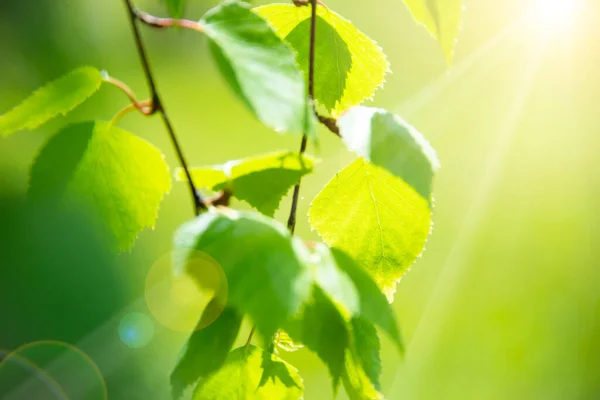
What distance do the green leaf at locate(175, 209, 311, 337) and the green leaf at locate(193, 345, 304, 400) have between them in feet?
0.34

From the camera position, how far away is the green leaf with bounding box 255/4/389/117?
396mm

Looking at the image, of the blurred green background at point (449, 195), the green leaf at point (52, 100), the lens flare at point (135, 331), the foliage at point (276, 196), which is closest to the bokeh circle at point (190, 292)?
the foliage at point (276, 196)

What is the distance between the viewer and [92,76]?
1.05 feet

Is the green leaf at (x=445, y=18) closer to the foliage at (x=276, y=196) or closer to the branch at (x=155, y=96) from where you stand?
the foliage at (x=276, y=196)

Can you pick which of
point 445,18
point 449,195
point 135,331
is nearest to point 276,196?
point 445,18

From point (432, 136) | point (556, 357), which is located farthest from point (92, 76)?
point (556, 357)

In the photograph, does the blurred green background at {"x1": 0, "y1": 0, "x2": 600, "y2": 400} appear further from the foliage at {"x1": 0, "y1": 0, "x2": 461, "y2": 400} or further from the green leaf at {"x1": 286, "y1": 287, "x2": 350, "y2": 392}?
the green leaf at {"x1": 286, "y1": 287, "x2": 350, "y2": 392}

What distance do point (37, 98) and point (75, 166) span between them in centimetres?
4

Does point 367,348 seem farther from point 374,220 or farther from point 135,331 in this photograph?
point 135,331

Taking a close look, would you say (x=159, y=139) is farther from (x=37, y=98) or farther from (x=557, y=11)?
(x=37, y=98)

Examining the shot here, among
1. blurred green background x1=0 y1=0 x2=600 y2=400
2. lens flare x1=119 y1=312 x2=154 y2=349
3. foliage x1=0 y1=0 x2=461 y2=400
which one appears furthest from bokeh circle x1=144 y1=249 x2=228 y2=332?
lens flare x1=119 y1=312 x2=154 y2=349

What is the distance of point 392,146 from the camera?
0.90ft

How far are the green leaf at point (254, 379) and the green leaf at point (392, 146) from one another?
0.13 m

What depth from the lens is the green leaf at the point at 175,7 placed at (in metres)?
0.25
